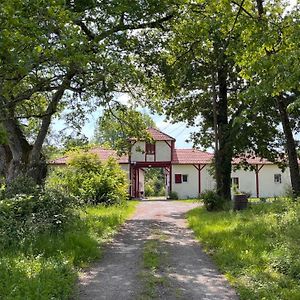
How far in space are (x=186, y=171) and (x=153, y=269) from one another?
38651mm

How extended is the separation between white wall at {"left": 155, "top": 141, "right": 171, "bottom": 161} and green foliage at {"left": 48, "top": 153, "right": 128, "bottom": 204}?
18086mm

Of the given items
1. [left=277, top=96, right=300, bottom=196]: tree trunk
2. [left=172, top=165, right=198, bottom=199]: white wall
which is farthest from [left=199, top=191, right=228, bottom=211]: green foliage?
[left=172, top=165, right=198, bottom=199]: white wall

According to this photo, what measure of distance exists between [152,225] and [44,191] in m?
4.63

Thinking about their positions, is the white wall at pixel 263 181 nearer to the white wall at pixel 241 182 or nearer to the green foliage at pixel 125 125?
the white wall at pixel 241 182

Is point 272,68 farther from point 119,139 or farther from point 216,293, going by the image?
point 119,139

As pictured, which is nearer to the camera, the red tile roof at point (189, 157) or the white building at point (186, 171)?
the white building at point (186, 171)

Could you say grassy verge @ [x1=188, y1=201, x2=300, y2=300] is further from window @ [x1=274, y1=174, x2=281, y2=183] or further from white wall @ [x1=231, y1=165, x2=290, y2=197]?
A: window @ [x1=274, y1=174, x2=281, y2=183]

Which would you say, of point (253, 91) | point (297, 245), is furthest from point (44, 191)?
point (297, 245)

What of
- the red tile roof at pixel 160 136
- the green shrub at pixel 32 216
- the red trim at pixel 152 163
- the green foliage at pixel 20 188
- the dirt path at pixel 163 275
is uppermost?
Result: the red tile roof at pixel 160 136

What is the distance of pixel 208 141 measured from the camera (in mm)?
26781

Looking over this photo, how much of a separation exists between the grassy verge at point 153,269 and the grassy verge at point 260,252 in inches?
46.8

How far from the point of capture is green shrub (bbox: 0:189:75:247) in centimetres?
998

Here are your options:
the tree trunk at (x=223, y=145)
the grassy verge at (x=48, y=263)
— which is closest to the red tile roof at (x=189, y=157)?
the tree trunk at (x=223, y=145)

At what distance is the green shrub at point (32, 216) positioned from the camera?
9.98 meters
